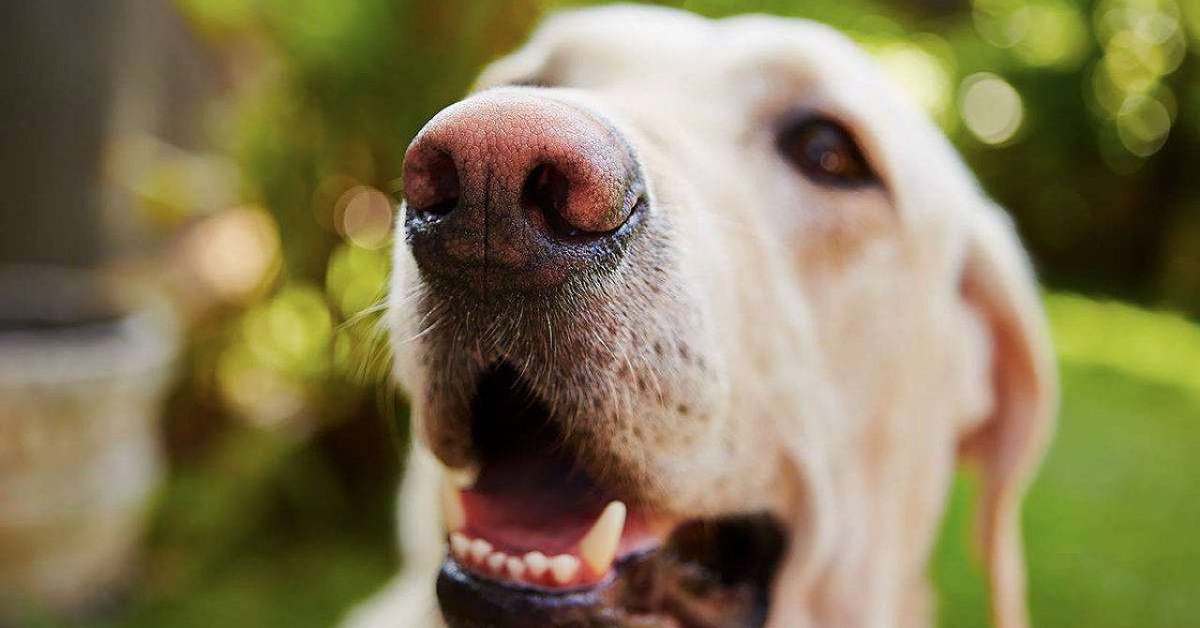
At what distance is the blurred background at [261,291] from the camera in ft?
10.3

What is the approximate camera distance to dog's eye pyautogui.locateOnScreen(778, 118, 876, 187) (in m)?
1.69

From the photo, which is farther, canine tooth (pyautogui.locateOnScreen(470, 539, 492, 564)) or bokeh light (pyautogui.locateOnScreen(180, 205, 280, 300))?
bokeh light (pyautogui.locateOnScreen(180, 205, 280, 300))

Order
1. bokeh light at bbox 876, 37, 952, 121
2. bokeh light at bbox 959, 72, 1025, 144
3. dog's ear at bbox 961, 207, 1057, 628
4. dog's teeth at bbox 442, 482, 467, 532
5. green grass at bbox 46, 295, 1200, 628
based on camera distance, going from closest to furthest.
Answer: dog's teeth at bbox 442, 482, 467, 532 → dog's ear at bbox 961, 207, 1057, 628 → bokeh light at bbox 876, 37, 952, 121 → bokeh light at bbox 959, 72, 1025, 144 → green grass at bbox 46, 295, 1200, 628

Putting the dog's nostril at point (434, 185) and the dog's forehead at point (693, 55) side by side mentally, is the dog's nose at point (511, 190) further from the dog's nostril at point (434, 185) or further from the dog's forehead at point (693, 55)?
the dog's forehead at point (693, 55)

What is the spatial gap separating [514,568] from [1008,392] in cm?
119

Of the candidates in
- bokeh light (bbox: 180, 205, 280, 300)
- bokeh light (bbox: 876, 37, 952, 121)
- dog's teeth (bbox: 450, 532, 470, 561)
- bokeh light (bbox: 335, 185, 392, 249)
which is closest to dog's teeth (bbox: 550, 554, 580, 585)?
dog's teeth (bbox: 450, 532, 470, 561)

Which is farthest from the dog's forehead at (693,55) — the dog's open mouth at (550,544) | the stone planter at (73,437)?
the stone planter at (73,437)

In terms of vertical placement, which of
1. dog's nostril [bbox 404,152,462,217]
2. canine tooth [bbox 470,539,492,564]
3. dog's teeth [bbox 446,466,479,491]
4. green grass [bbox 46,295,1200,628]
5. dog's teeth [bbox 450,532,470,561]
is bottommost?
green grass [bbox 46,295,1200,628]

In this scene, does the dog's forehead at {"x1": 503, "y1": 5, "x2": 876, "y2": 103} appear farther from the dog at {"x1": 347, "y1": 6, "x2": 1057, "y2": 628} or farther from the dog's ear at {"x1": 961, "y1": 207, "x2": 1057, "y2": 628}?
the dog's ear at {"x1": 961, "y1": 207, "x2": 1057, "y2": 628}

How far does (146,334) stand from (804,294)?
8.99 feet

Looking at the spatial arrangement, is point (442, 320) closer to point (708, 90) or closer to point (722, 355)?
point (722, 355)

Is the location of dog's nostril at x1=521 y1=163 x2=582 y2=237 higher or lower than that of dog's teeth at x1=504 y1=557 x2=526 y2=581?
higher

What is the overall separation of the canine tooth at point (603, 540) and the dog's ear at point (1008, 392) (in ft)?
3.20

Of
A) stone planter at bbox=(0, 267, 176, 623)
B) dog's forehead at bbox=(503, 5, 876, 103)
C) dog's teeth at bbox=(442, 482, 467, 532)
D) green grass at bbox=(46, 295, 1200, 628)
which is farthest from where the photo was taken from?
green grass at bbox=(46, 295, 1200, 628)
